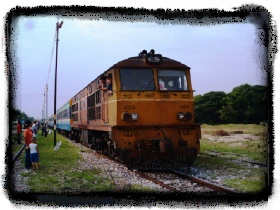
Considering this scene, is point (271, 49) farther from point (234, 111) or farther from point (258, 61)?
point (234, 111)

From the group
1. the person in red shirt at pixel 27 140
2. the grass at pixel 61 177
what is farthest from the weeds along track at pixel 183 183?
the person in red shirt at pixel 27 140

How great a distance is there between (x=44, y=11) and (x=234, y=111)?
10.2 feet

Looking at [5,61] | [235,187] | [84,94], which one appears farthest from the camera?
[84,94]

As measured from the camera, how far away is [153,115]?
25.9 feet

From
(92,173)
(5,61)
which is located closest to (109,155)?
(92,173)

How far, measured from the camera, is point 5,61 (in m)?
5.15

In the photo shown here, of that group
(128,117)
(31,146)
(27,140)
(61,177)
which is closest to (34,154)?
(31,146)

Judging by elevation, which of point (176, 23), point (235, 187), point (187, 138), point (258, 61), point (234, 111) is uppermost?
point (176, 23)

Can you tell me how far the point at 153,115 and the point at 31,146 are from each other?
2.76 metres

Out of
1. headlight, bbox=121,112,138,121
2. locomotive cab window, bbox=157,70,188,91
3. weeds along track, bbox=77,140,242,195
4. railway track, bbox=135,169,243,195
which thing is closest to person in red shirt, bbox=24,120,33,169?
weeds along track, bbox=77,140,242,195

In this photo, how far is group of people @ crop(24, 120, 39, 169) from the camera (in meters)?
5.70

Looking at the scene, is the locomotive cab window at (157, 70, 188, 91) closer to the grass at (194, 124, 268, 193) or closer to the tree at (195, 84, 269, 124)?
the grass at (194, 124, 268, 193)

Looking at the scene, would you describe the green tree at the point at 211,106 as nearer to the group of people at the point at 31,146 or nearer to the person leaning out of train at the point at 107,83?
the person leaning out of train at the point at 107,83

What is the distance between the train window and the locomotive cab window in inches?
7.5
